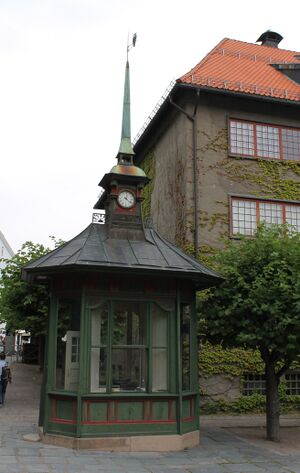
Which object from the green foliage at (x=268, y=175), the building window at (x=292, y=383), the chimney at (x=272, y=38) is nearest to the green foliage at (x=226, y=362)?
the building window at (x=292, y=383)

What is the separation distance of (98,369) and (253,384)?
7793 mm

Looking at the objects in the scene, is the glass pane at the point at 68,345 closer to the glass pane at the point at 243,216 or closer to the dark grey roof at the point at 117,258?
the dark grey roof at the point at 117,258

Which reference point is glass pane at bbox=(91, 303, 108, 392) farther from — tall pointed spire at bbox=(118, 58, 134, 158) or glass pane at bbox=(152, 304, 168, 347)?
tall pointed spire at bbox=(118, 58, 134, 158)

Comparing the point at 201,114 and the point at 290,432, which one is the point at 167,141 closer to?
the point at 201,114

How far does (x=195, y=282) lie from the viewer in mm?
11398

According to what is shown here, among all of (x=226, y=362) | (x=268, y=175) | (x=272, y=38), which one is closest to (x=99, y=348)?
(x=226, y=362)

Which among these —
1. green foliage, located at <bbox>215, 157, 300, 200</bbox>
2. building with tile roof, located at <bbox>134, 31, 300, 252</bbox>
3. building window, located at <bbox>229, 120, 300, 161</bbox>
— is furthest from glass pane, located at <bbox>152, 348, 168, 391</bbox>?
building window, located at <bbox>229, 120, 300, 161</bbox>

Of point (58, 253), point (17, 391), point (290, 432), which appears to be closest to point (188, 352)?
point (58, 253)

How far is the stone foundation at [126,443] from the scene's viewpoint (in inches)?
383

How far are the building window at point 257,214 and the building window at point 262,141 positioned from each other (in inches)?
63.9

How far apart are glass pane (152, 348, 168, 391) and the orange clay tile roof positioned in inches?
389

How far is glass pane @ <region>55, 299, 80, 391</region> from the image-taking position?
1033 centimetres

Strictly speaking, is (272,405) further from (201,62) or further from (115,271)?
(201,62)

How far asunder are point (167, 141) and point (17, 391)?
10835 millimetres
